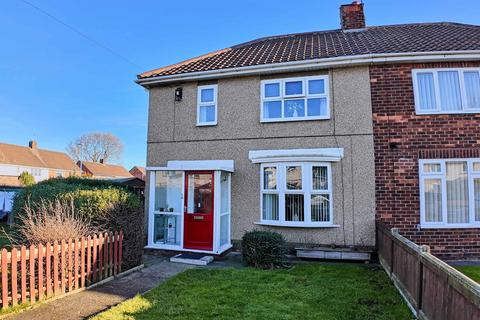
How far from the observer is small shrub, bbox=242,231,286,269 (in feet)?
26.7

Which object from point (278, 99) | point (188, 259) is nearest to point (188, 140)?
point (278, 99)

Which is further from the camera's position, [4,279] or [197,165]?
[197,165]

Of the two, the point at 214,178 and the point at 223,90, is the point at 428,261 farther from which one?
the point at 223,90

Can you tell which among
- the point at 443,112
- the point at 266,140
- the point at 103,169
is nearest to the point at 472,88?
the point at 443,112

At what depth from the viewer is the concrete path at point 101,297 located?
16.5 ft

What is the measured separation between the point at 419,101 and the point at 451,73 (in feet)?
4.11

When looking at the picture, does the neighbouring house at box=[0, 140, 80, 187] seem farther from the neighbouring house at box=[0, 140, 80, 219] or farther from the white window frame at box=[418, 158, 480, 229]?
the white window frame at box=[418, 158, 480, 229]

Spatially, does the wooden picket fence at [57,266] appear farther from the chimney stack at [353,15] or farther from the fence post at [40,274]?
the chimney stack at [353,15]

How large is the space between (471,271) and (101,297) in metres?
8.26

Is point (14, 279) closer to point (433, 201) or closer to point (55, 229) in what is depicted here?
point (55, 229)

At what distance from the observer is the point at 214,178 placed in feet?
31.8

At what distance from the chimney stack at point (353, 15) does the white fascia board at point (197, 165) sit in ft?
28.2

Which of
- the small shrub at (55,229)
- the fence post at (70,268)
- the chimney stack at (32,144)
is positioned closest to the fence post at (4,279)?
the fence post at (70,268)

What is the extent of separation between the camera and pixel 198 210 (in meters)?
9.88
